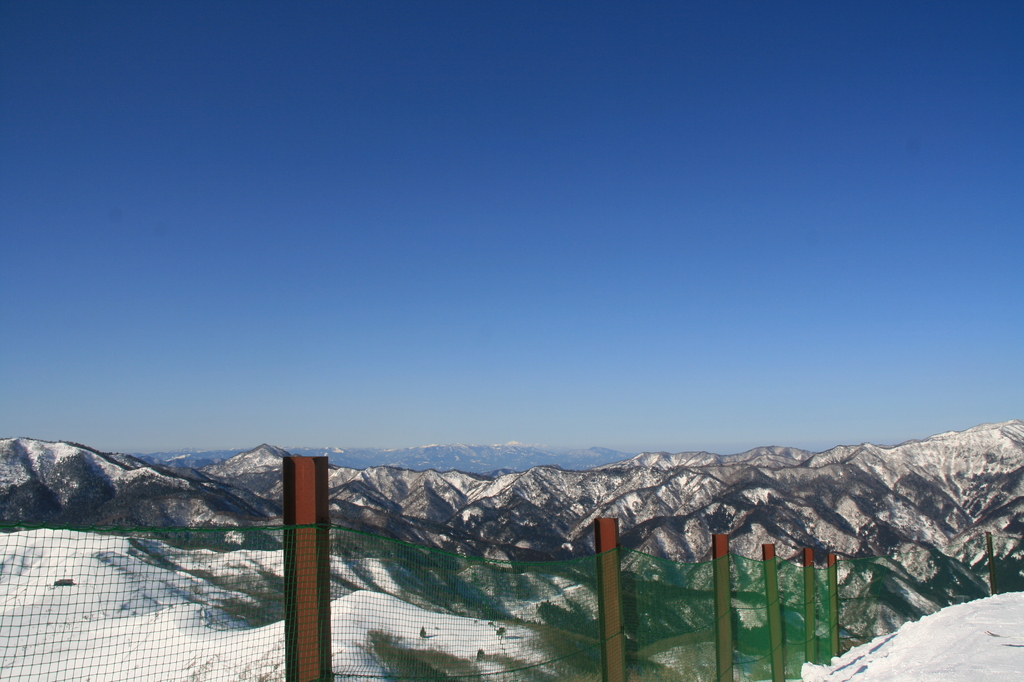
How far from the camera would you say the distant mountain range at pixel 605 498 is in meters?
51.3

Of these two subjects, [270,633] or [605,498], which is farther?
[605,498]

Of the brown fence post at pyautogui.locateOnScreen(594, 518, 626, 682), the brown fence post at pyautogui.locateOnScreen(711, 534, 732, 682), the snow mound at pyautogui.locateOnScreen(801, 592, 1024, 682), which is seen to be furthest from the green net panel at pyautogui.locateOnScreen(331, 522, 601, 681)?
the snow mound at pyautogui.locateOnScreen(801, 592, 1024, 682)

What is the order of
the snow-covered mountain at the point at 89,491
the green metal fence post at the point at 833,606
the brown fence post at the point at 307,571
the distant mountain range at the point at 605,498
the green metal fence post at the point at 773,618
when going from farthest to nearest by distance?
1. the distant mountain range at the point at 605,498
2. the snow-covered mountain at the point at 89,491
3. the green metal fence post at the point at 833,606
4. the green metal fence post at the point at 773,618
5. the brown fence post at the point at 307,571

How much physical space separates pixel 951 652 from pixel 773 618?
2.29 metres

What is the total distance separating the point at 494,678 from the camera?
21.2ft

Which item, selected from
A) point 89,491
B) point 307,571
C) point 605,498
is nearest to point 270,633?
point 307,571

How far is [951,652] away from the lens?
9.17 metres

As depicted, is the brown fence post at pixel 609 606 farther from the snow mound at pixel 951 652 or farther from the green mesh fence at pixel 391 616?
the snow mound at pixel 951 652

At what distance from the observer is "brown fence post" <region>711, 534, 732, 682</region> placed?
8.62m

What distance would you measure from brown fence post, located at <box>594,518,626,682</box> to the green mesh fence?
13 centimetres

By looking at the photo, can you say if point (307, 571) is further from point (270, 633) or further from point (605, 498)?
point (605, 498)

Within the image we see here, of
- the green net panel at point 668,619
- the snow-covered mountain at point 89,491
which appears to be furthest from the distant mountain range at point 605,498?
the green net panel at point 668,619

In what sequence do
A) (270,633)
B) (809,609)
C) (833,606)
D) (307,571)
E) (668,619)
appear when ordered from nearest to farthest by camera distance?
1. (307,571)
2. (270,633)
3. (668,619)
4. (809,609)
5. (833,606)

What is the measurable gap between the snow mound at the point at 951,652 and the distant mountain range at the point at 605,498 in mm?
21991
